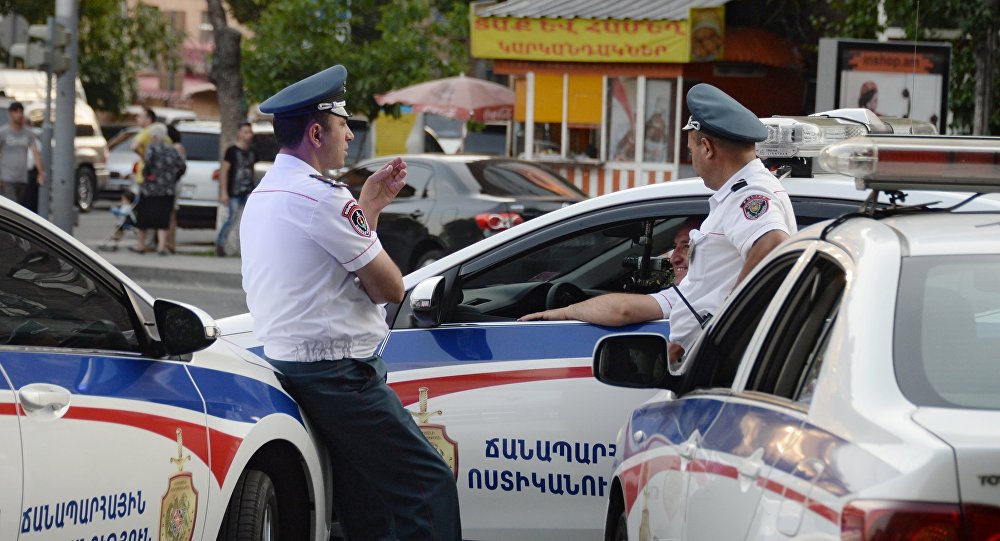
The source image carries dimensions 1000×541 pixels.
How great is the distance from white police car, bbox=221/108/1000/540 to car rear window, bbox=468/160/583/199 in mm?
9309

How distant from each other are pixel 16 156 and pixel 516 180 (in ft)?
24.1

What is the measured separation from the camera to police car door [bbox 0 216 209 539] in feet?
11.5

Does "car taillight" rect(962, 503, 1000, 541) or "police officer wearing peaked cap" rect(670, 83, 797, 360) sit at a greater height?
"police officer wearing peaked cap" rect(670, 83, 797, 360)

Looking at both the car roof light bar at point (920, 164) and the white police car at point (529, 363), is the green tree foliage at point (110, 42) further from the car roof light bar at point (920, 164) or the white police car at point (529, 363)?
the car roof light bar at point (920, 164)

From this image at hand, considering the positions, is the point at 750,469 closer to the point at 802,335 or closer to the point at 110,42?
the point at 802,335

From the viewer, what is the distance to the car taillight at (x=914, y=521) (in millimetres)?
2277

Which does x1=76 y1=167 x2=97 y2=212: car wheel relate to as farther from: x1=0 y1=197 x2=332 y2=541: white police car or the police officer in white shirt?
x1=0 y1=197 x2=332 y2=541: white police car

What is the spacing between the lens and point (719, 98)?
4.83 meters

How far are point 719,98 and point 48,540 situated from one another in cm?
248

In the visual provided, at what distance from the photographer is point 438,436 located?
524 centimetres

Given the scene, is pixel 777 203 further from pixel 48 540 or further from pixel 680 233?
pixel 48 540

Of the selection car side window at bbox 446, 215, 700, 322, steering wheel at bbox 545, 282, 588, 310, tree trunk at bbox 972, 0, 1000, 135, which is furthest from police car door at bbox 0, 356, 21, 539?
tree trunk at bbox 972, 0, 1000, 135

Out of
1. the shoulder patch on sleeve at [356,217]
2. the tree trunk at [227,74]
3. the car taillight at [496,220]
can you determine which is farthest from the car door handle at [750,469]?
the tree trunk at [227,74]

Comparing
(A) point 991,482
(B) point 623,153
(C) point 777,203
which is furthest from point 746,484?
(B) point 623,153
